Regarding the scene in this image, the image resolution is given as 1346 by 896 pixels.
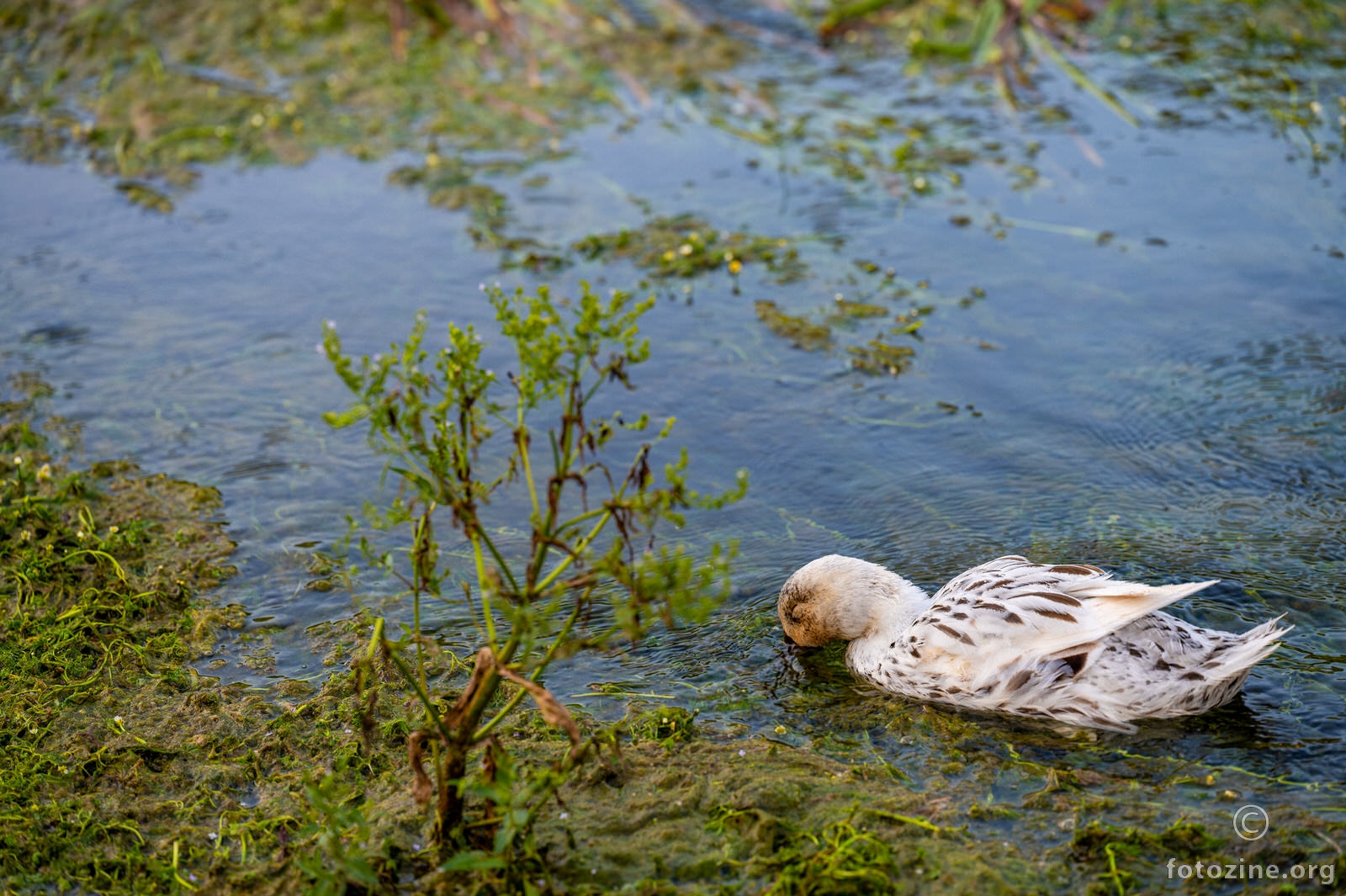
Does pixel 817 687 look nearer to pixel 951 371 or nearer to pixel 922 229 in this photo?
pixel 951 371

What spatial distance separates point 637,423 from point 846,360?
177 centimetres

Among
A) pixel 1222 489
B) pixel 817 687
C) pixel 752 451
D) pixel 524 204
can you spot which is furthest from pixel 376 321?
pixel 1222 489

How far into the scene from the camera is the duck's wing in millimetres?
4469

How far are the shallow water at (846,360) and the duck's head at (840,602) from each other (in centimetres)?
18

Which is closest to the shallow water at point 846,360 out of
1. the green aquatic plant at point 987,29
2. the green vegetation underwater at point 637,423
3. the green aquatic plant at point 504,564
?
the green vegetation underwater at point 637,423

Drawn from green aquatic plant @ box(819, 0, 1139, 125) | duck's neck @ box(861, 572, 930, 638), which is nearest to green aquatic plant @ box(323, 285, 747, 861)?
duck's neck @ box(861, 572, 930, 638)

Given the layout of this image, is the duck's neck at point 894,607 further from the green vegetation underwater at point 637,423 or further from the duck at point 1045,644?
the green vegetation underwater at point 637,423

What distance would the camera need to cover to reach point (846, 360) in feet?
24.5

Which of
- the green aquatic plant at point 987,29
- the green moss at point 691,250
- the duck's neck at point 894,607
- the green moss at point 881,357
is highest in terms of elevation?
the green aquatic plant at point 987,29

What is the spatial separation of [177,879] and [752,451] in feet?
12.2

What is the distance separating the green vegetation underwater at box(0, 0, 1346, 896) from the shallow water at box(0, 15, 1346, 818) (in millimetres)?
36

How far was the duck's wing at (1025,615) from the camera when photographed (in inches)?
176

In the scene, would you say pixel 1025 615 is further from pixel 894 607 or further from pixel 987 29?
pixel 987 29

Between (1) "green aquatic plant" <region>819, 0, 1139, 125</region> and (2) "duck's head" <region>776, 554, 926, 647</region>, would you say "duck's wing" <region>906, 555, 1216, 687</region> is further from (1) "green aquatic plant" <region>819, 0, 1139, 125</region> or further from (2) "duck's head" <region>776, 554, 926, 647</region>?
(1) "green aquatic plant" <region>819, 0, 1139, 125</region>
